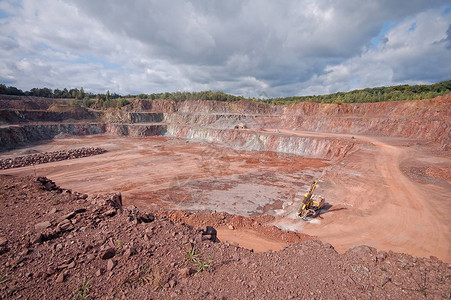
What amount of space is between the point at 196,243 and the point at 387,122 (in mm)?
42719

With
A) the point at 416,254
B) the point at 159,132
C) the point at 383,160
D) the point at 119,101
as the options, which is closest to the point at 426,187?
the point at 383,160

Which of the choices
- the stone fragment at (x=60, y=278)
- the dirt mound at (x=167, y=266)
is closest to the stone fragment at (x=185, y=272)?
the dirt mound at (x=167, y=266)

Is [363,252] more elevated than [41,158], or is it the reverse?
[363,252]

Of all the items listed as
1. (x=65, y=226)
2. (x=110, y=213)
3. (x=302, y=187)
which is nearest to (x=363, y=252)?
(x=110, y=213)

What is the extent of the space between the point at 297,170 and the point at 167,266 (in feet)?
70.0

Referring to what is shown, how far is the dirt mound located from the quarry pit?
15.6 feet

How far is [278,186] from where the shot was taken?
19.2 meters

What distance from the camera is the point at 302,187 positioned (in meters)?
18.9

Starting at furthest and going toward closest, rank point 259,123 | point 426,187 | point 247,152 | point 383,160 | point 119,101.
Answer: point 119,101 < point 259,123 < point 247,152 < point 383,160 < point 426,187

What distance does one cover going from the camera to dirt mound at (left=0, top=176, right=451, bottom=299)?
4453mm

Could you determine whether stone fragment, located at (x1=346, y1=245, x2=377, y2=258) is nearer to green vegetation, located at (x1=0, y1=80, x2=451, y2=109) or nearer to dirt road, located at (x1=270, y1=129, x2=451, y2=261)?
dirt road, located at (x1=270, y1=129, x2=451, y2=261)

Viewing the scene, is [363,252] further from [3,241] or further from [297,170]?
[297,170]

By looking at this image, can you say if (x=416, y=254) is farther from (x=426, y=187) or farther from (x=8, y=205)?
(x=8, y=205)

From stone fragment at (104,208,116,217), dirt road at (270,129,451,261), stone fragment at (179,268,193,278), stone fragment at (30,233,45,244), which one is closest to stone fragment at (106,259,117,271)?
stone fragment at (179,268,193,278)
